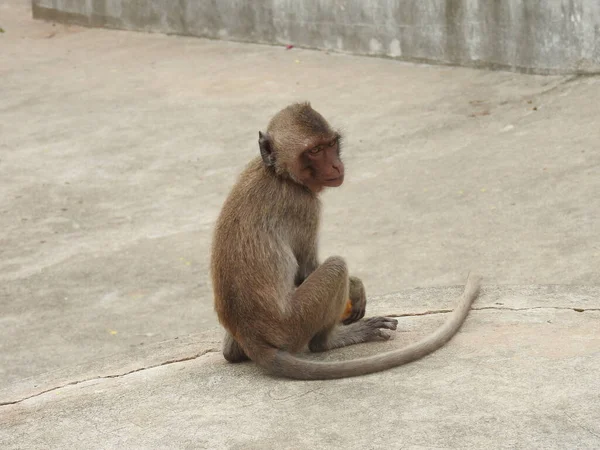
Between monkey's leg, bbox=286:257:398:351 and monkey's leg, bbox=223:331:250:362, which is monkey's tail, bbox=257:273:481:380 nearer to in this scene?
monkey's leg, bbox=286:257:398:351

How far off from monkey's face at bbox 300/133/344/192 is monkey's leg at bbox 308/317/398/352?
752mm

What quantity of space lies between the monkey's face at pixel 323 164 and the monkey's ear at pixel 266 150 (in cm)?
15

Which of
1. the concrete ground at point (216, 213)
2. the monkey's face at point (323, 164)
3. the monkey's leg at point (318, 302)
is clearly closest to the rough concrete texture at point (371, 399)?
the concrete ground at point (216, 213)

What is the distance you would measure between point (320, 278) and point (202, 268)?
14.3 feet

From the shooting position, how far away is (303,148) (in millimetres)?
4488

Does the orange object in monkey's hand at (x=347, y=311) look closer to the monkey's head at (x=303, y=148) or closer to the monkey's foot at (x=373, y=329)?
the monkey's foot at (x=373, y=329)

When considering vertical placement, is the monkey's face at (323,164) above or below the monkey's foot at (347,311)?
above

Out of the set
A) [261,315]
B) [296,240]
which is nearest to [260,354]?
[261,315]

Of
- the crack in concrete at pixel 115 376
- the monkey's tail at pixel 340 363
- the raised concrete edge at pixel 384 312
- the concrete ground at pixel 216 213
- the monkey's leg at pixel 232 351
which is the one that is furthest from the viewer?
the raised concrete edge at pixel 384 312

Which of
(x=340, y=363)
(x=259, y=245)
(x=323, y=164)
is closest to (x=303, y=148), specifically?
(x=323, y=164)

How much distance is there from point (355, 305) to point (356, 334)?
176 millimetres

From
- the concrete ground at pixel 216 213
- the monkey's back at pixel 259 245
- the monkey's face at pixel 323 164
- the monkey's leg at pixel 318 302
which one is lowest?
the concrete ground at pixel 216 213

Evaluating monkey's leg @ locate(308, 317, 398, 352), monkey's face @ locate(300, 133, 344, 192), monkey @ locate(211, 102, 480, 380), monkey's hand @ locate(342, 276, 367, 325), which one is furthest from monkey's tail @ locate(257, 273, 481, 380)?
monkey's face @ locate(300, 133, 344, 192)

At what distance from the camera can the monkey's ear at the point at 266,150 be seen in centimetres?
456
